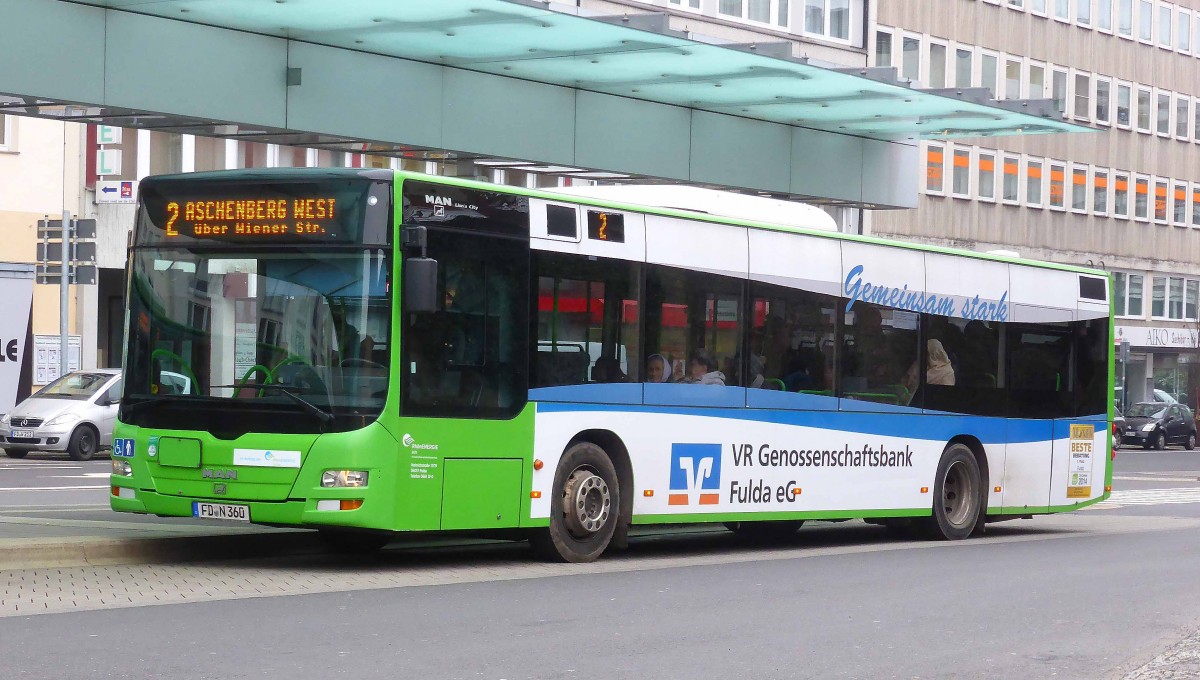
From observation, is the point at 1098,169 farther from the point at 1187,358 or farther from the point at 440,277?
the point at 440,277

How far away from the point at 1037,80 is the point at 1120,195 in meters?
7.75

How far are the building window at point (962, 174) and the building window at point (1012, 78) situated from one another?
9.15 ft

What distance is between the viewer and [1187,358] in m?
70.3

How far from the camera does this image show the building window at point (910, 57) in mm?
57969

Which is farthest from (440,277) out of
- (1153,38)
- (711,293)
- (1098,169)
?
(1153,38)

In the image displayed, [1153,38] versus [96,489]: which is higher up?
[1153,38]

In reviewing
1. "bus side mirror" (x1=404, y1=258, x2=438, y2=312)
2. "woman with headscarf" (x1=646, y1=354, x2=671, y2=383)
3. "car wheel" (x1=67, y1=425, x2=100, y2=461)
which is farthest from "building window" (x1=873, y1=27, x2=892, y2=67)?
"bus side mirror" (x1=404, y1=258, x2=438, y2=312)

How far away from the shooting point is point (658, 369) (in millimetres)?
15344

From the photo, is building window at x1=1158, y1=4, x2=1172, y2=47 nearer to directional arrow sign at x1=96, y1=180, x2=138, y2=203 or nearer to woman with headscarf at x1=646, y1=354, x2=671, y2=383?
directional arrow sign at x1=96, y1=180, x2=138, y2=203

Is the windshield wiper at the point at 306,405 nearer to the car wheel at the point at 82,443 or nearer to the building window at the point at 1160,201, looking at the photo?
the car wheel at the point at 82,443

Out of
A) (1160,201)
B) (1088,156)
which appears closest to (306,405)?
(1088,156)

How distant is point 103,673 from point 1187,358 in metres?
66.6

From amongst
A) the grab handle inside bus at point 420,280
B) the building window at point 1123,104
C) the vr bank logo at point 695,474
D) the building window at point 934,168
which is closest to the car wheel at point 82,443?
the vr bank logo at point 695,474

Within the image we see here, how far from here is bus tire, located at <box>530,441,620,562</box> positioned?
14469 millimetres
